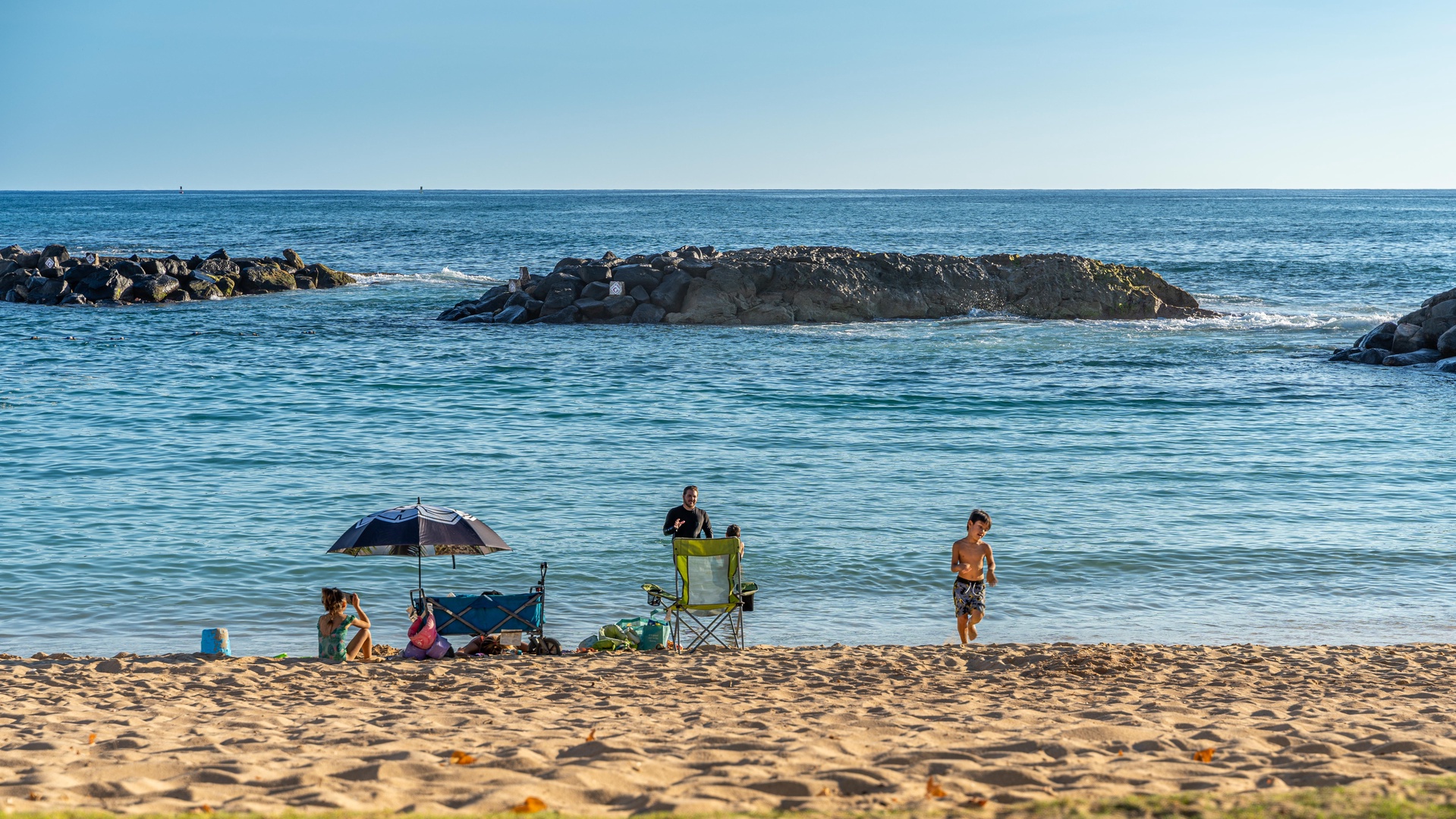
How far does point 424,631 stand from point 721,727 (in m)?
3.69

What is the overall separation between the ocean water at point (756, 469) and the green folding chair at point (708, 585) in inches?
36.1

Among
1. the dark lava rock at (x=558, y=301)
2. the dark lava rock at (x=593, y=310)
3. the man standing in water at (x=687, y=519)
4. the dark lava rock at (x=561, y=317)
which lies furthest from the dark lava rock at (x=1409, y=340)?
the man standing in water at (x=687, y=519)

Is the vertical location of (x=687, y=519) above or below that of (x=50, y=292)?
below

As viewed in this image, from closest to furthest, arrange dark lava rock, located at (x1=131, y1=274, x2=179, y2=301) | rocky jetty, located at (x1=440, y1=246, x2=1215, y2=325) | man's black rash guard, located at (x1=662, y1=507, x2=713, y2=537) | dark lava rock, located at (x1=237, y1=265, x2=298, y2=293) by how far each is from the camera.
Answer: man's black rash guard, located at (x1=662, y1=507, x2=713, y2=537) → rocky jetty, located at (x1=440, y1=246, x2=1215, y2=325) → dark lava rock, located at (x1=131, y1=274, x2=179, y2=301) → dark lava rock, located at (x1=237, y1=265, x2=298, y2=293)

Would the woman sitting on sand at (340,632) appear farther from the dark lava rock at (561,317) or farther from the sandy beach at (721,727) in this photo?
the dark lava rock at (561,317)

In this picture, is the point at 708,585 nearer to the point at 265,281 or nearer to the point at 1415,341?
the point at 1415,341

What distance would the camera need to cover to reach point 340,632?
9977 mm

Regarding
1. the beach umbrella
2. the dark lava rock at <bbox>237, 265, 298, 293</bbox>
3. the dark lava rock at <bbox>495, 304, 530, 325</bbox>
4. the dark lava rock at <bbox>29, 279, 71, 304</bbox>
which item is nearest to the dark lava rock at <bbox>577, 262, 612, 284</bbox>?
the dark lava rock at <bbox>495, 304, 530, 325</bbox>

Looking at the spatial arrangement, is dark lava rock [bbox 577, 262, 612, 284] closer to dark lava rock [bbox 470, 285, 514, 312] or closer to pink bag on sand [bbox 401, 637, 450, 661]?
dark lava rock [bbox 470, 285, 514, 312]

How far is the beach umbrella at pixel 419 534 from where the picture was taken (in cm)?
1013

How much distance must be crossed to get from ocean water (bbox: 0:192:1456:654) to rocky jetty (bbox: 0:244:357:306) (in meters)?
2.85

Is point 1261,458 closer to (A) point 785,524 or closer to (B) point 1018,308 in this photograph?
(A) point 785,524

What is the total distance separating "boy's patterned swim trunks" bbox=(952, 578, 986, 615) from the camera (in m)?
10.6

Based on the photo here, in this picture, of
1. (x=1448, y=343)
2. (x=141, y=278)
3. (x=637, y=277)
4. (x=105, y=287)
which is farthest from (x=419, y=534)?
(x=141, y=278)
